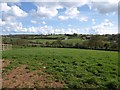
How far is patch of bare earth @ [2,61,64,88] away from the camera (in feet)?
35.3

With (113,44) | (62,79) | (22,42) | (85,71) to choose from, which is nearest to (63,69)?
(85,71)

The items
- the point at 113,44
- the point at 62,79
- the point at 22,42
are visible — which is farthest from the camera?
the point at 22,42

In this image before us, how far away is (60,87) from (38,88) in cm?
99

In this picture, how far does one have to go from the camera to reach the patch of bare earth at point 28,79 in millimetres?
10745

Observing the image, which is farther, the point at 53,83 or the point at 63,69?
the point at 63,69

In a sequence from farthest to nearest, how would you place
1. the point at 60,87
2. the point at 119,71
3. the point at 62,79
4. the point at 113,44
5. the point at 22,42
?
the point at 22,42 → the point at 113,44 → the point at 119,71 → the point at 62,79 → the point at 60,87

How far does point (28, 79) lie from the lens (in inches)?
461

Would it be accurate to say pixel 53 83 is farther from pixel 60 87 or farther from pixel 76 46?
pixel 76 46

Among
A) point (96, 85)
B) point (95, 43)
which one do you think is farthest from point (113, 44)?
point (96, 85)

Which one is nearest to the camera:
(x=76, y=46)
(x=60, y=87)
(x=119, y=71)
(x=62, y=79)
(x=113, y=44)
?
(x=60, y=87)

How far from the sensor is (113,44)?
154ft

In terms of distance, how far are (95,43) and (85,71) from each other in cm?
4348

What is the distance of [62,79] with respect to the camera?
1148 centimetres

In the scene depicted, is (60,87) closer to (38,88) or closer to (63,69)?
(38,88)
